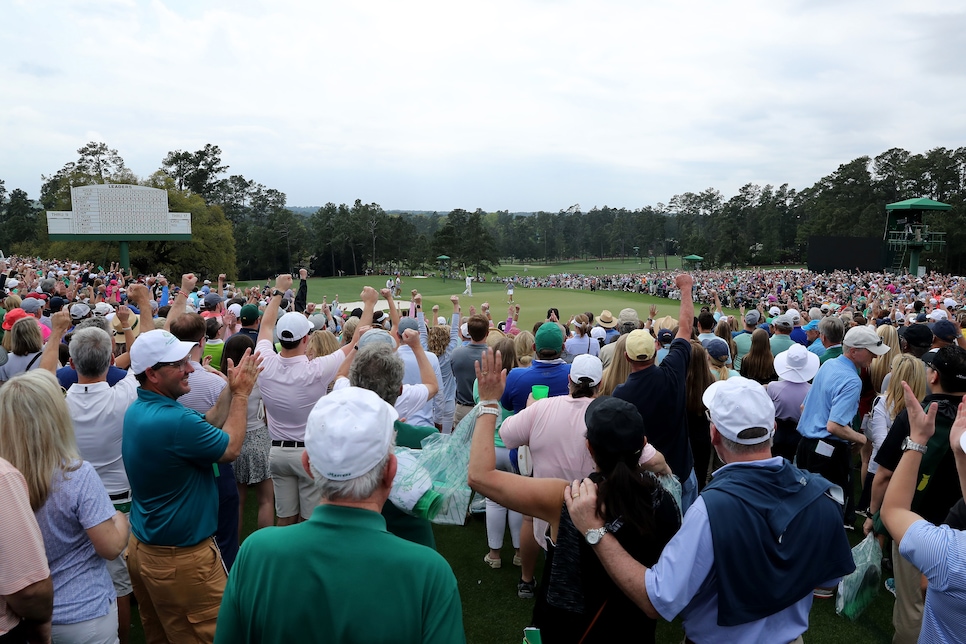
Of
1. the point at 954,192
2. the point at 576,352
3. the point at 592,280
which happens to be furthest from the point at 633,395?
the point at 954,192

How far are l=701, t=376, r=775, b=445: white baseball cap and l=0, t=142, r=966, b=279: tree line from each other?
55.4 m

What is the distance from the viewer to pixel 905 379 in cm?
473

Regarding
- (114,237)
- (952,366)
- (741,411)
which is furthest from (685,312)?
(114,237)

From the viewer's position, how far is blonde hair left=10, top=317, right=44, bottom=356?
511 centimetres

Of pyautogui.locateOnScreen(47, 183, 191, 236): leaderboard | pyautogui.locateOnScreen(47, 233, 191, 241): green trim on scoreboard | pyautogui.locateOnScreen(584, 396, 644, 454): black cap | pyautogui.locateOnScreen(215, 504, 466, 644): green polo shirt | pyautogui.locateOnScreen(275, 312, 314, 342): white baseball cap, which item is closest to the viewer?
pyautogui.locateOnScreen(215, 504, 466, 644): green polo shirt

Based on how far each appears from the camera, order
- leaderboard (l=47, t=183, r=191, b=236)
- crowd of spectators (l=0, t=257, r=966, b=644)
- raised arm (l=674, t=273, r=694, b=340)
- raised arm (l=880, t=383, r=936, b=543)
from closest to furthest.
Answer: crowd of spectators (l=0, t=257, r=966, b=644) < raised arm (l=880, t=383, r=936, b=543) < raised arm (l=674, t=273, r=694, b=340) < leaderboard (l=47, t=183, r=191, b=236)

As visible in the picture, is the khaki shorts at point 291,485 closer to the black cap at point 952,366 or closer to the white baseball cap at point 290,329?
the white baseball cap at point 290,329

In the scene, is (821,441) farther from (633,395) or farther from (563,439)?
(563,439)

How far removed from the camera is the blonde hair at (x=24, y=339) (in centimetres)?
511

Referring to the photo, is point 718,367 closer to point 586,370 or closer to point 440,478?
point 586,370

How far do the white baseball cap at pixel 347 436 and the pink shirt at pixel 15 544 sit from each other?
50.3 inches

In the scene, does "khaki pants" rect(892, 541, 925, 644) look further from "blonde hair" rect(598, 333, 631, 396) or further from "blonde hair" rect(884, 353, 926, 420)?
"blonde hair" rect(598, 333, 631, 396)

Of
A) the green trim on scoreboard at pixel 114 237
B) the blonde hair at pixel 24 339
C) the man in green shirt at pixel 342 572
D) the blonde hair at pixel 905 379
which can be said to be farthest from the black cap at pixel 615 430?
the green trim on scoreboard at pixel 114 237

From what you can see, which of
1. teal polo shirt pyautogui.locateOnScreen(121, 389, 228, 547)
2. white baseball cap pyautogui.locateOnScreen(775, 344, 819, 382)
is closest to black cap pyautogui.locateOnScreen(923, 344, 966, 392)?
white baseball cap pyautogui.locateOnScreen(775, 344, 819, 382)
